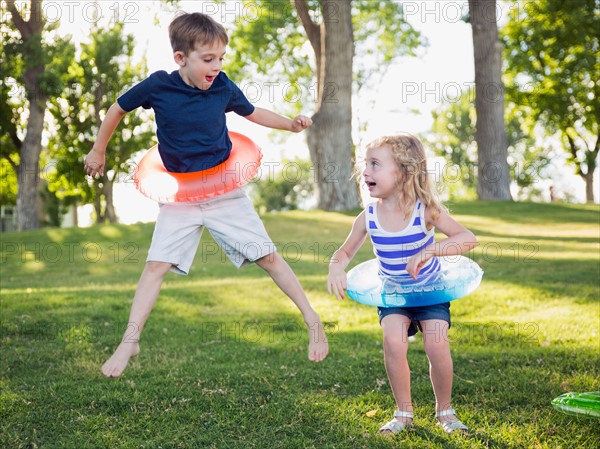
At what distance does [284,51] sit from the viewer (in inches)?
1144

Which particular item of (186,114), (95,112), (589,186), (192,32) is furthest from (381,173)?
(589,186)

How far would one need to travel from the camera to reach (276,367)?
5422 mm

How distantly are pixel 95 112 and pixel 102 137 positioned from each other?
2578cm

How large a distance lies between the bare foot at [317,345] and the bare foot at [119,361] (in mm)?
1053

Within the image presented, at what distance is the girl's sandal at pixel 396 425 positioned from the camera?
3.81 meters

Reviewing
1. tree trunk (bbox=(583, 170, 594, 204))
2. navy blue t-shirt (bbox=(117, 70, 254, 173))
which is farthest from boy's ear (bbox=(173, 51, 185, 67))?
tree trunk (bbox=(583, 170, 594, 204))

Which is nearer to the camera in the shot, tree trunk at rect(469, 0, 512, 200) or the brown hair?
the brown hair

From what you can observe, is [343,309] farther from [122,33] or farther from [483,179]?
[122,33]

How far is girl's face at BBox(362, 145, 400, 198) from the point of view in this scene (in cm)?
381

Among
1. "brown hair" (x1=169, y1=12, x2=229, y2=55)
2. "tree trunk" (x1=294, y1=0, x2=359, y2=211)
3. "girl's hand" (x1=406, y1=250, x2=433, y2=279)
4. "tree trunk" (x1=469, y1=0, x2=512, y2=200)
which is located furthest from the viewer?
"tree trunk" (x1=469, y1=0, x2=512, y2=200)

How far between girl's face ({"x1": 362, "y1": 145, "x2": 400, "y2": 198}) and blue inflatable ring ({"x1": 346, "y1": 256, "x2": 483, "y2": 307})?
1.73 ft

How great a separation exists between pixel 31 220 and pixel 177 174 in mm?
20706

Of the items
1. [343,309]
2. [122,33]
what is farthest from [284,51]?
[343,309]

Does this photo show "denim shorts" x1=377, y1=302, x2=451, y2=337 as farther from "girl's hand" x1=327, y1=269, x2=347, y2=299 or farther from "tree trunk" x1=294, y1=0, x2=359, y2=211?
"tree trunk" x1=294, y1=0, x2=359, y2=211
